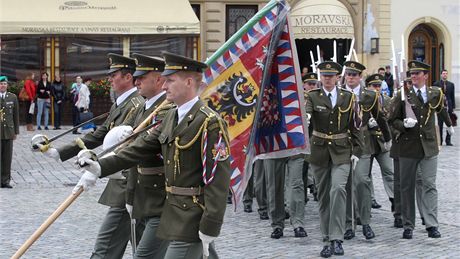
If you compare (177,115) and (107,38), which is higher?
(107,38)

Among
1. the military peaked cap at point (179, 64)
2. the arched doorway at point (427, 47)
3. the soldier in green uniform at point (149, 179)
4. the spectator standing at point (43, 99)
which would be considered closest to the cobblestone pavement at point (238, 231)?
the soldier in green uniform at point (149, 179)

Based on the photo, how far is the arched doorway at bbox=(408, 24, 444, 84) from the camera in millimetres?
33156

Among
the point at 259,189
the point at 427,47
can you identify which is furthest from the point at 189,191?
the point at 427,47

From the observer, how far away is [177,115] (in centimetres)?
574

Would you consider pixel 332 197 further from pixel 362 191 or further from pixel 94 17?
pixel 94 17

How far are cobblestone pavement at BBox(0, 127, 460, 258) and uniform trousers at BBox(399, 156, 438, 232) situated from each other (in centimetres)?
23

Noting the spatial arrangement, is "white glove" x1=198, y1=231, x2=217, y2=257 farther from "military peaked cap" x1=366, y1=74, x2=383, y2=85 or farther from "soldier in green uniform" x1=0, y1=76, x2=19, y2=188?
"soldier in green uniform" x1=0, y1=76, x2=19, y2=188

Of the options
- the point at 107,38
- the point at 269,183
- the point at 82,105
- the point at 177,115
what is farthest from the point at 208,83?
the point at 107,38

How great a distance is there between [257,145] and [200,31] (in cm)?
2245

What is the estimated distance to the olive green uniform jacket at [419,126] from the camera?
10.1 meters

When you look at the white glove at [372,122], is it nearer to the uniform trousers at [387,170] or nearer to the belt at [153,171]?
the uniform trousers at [387,170]

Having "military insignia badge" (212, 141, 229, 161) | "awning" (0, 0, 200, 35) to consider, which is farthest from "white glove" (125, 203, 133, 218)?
"awning" (0, 0, 200, 35)

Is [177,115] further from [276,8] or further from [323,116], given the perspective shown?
[323,116]

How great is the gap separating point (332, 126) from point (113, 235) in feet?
10.7
